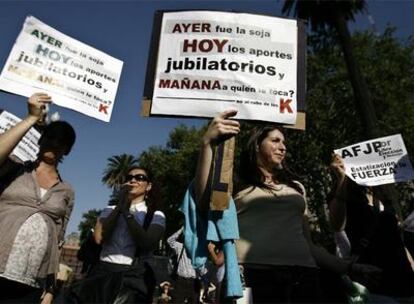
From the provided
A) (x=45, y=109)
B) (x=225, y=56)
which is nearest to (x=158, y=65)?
(x=225, y=56)

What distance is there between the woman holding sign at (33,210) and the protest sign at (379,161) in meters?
2.95

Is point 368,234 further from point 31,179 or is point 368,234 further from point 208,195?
point 31,179

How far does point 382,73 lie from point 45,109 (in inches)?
716

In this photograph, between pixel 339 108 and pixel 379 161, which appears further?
pixel 339 108

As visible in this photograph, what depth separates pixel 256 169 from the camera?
2988mm

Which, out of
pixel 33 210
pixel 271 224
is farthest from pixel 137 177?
pixel 271 224

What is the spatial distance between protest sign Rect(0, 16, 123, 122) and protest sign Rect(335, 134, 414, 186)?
2.52 metres

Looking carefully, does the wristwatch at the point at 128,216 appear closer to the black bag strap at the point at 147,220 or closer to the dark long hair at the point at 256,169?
the black bag strap at the point at 147,220

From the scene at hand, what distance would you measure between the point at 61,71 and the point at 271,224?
7.01 ft

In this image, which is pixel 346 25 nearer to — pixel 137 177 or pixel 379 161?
pixel 379 161

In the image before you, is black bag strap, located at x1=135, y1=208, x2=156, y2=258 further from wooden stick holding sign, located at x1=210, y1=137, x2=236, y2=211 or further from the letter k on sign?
wooden stick holding sign, located at x1=210, y1=137, x2=236, y2=211

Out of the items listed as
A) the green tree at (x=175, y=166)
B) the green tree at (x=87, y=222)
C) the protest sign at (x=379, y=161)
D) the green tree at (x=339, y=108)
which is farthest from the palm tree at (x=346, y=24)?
the green tree at (x=87, y=222)

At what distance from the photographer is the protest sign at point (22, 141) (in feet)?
13.6

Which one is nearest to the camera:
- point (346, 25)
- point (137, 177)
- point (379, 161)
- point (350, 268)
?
point (350, 268)
